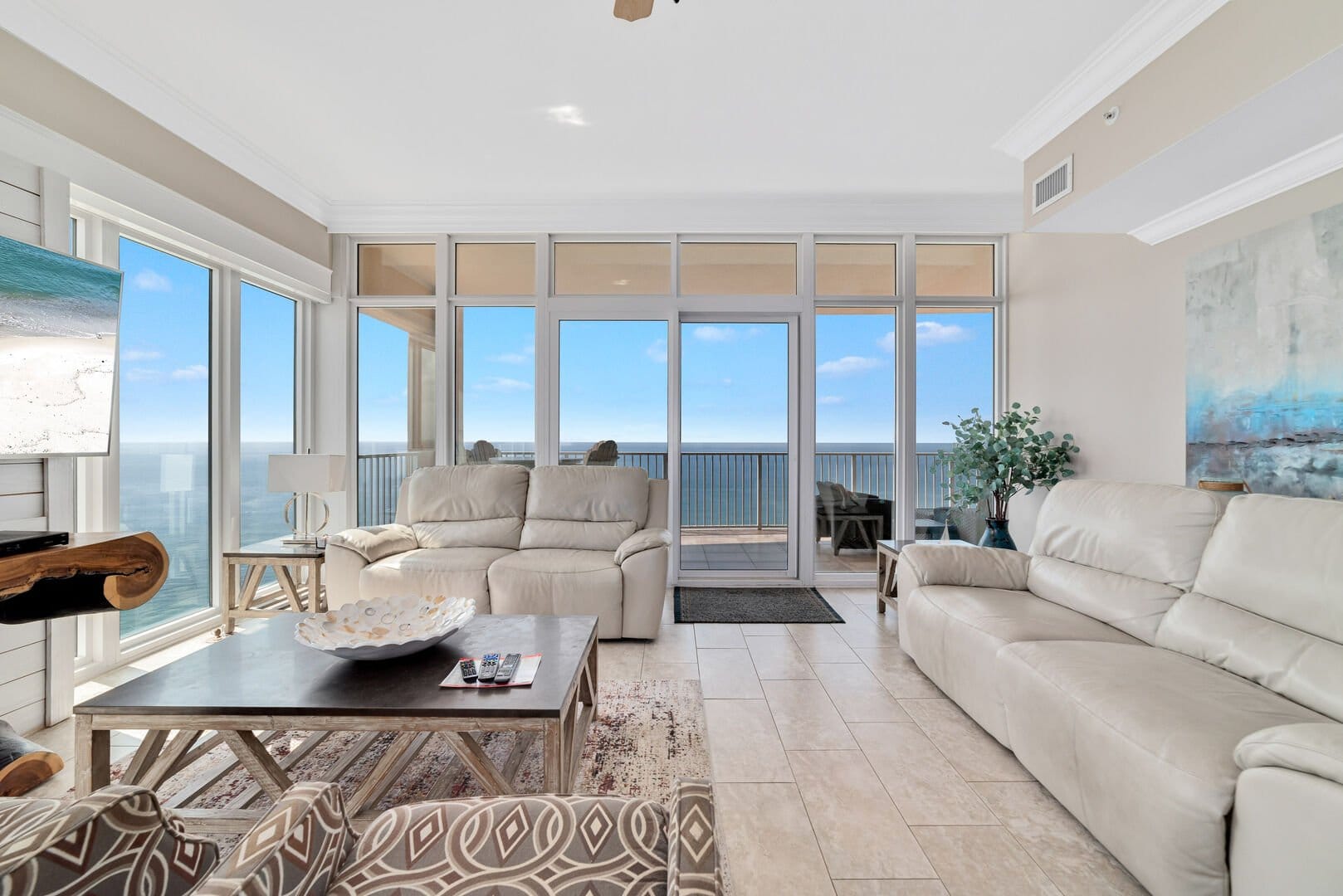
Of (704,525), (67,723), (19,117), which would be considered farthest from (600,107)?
(67,723)

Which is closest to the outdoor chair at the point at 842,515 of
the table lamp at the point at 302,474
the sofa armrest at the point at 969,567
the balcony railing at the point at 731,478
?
the balcony railing at the point at 731,478

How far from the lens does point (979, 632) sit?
235cm

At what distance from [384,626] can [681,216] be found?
359 cm

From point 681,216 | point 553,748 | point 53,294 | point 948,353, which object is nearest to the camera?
point 553,748

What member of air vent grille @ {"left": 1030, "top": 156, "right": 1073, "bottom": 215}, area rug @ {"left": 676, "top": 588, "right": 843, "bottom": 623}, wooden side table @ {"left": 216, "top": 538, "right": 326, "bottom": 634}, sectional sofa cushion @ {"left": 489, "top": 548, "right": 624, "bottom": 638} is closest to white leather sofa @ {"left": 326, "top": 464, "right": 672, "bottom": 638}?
sectional sofa cushion @ {"left": 489, "top": 548, "right": 624, "bottom": 638}

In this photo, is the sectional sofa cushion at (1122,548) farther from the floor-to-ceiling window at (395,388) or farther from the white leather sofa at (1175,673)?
the floor-to-ceiling window at (395,388)

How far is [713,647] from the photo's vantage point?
133 inches

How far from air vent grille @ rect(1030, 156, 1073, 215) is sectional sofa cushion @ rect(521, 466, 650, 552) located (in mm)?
2770

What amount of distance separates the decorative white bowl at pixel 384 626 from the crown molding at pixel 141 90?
2.60 m

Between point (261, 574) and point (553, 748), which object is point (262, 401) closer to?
point (261, 574)

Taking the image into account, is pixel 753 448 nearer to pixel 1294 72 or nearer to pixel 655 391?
pixel 655 391

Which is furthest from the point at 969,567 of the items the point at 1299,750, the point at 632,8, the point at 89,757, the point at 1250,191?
the point at 89,757

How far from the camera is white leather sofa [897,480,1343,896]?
4.00 ft

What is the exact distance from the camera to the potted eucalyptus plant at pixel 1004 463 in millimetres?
3865
